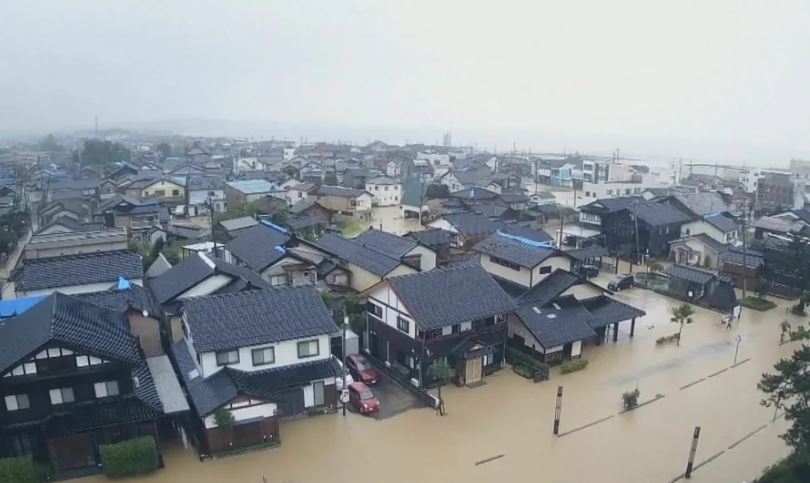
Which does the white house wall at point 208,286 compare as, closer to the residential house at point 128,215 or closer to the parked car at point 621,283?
the parked car at point 621,283

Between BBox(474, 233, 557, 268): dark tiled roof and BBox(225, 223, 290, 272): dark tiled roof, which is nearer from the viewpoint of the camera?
BBox(474, 233, 557, 268): dark tiled roof

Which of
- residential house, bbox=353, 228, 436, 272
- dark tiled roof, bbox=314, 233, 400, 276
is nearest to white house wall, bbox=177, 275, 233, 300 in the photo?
dark tiled roof, bbox=314, 233, 400, 276

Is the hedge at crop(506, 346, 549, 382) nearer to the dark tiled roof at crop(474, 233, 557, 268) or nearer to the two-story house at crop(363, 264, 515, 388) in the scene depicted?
the two-story house at crop(363, 264, 515, 388)

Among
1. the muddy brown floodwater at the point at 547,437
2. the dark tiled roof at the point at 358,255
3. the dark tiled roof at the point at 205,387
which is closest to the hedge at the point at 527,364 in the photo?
the muddy brown floodwater at the point at 547,437

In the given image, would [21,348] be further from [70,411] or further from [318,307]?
[318,307]

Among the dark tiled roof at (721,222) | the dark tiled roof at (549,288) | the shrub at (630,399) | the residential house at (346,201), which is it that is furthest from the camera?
the residential house at (346,201)

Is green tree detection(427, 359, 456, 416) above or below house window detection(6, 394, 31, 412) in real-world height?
below

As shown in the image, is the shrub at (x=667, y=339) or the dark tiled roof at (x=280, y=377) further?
the shrub at (x=667, y=339)

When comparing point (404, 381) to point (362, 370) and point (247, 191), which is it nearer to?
point (362, 370)
